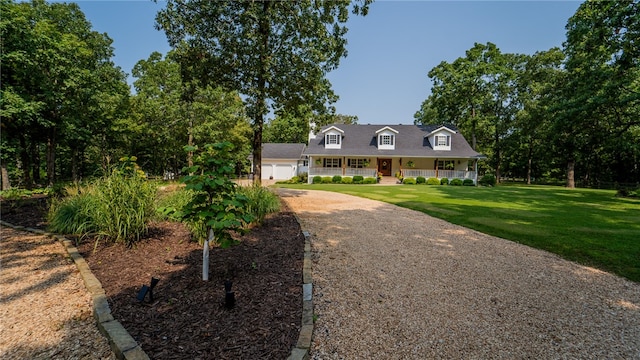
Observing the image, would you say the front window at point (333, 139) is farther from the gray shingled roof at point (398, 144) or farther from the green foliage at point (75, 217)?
the green foliage at point (75, 217)

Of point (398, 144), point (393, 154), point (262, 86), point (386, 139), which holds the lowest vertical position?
point (393, 154)

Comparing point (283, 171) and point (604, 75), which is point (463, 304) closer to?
point (604, 75)

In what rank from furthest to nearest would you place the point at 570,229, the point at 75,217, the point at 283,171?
the point at 283,171 < the point at 570,229 < the point at 75,217

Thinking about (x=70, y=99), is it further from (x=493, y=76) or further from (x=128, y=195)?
(x=493, y=76)

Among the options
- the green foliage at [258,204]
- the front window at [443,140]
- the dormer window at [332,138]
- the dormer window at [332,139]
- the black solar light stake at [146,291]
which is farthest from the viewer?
the dormer window at [332,139]

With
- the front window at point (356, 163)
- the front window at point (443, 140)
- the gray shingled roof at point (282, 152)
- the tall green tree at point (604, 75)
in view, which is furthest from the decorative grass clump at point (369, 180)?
the tall green tree at point (604, 75)

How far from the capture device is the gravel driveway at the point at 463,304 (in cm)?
253

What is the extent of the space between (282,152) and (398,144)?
14236mm

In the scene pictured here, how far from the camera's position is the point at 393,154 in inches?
1033

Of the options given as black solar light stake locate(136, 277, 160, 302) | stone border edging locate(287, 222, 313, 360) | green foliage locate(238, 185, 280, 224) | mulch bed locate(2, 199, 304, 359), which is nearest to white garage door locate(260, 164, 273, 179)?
green foliage locate(238, 185, 280, 224)

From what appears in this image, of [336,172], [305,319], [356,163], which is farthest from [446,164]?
[305,319]

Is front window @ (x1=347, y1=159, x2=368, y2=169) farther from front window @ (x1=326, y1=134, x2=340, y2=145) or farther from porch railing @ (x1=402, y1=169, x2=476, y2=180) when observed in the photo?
porch railing @ (x1=402, y1=169, x2=476, y2=180)

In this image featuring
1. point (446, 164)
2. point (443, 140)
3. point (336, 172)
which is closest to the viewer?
point (336, 172)

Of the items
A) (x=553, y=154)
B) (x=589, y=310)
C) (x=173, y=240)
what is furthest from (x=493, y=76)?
(x=173, y=240)
